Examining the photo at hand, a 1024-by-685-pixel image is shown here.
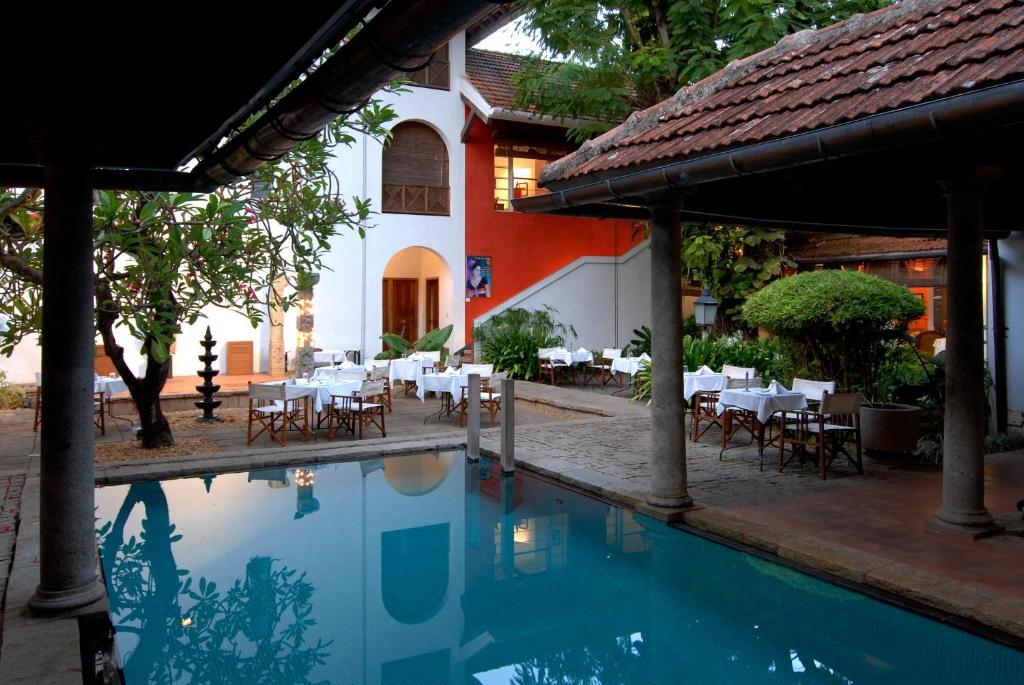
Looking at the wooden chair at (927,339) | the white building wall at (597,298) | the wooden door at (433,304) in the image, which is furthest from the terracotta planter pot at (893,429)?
the wooden door at (433,304)

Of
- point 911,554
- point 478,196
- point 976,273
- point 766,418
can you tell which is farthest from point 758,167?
point 478,196

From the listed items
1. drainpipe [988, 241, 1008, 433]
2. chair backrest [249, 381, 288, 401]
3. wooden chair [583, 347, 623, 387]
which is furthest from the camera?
wooden chair [583, 347, 623, 387]

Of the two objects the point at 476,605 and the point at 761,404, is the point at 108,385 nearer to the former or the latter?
the point at 476,605

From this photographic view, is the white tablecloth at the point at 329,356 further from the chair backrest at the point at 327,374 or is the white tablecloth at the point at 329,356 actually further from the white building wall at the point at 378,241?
the chair backrest at the point at 327,374

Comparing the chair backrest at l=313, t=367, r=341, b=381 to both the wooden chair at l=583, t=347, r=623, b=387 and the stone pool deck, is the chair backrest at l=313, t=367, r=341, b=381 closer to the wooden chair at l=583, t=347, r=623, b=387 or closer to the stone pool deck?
the stone pool deck

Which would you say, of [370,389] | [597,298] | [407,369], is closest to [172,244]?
[370,389]

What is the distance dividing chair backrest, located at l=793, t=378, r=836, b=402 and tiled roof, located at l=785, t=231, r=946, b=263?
604 centimetres

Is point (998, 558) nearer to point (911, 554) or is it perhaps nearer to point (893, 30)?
point (911, 554)

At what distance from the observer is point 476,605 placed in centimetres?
514

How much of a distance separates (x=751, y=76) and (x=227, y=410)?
9750 mm

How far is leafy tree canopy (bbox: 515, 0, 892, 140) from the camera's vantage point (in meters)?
13.9

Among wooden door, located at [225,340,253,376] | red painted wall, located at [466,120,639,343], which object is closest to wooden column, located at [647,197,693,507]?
wooden door, located at [225,340,253,376]

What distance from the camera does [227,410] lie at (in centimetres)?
1309

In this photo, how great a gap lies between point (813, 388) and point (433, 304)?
45.1ft
